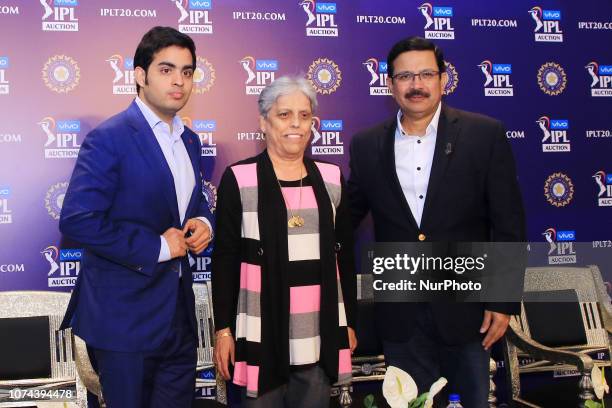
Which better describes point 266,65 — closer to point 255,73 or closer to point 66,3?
point 255,73

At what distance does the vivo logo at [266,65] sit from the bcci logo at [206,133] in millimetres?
421

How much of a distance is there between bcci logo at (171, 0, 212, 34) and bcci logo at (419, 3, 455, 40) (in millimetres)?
1299

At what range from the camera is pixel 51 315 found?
313cm

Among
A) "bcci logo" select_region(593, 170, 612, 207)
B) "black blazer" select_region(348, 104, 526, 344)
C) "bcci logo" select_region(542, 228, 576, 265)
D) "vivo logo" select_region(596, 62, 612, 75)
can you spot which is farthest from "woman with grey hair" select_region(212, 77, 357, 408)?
"vivo logo" select_region(596, 62, 612, 75)

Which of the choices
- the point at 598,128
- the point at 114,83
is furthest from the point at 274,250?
the point at 598,128

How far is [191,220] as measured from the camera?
2.27 m

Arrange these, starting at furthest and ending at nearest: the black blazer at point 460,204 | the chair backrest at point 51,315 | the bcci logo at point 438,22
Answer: the bcci logo at point 438,22
the chair backrest at point 51,315
the black blazer at point 460,204

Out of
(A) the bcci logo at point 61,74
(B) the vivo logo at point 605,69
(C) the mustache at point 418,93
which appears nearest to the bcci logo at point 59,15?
(A) the bcci logo at point 61,74

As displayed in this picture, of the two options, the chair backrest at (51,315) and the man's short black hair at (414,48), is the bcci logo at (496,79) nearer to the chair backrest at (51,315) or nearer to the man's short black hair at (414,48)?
the man's short black hair at (414,48)

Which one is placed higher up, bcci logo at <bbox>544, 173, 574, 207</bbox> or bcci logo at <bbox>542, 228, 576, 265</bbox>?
bcci logo at <bbox>544, 173, 574, 207</bbox>

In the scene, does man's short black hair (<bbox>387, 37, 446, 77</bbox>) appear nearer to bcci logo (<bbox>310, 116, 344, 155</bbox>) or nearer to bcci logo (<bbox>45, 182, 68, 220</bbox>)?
bcci logo (<bbox>310, 116, 344, 155</bbox>)

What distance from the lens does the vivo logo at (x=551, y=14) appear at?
404 cm

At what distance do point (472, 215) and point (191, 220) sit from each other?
105 centimetres

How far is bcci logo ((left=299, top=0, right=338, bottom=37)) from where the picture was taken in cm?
375
